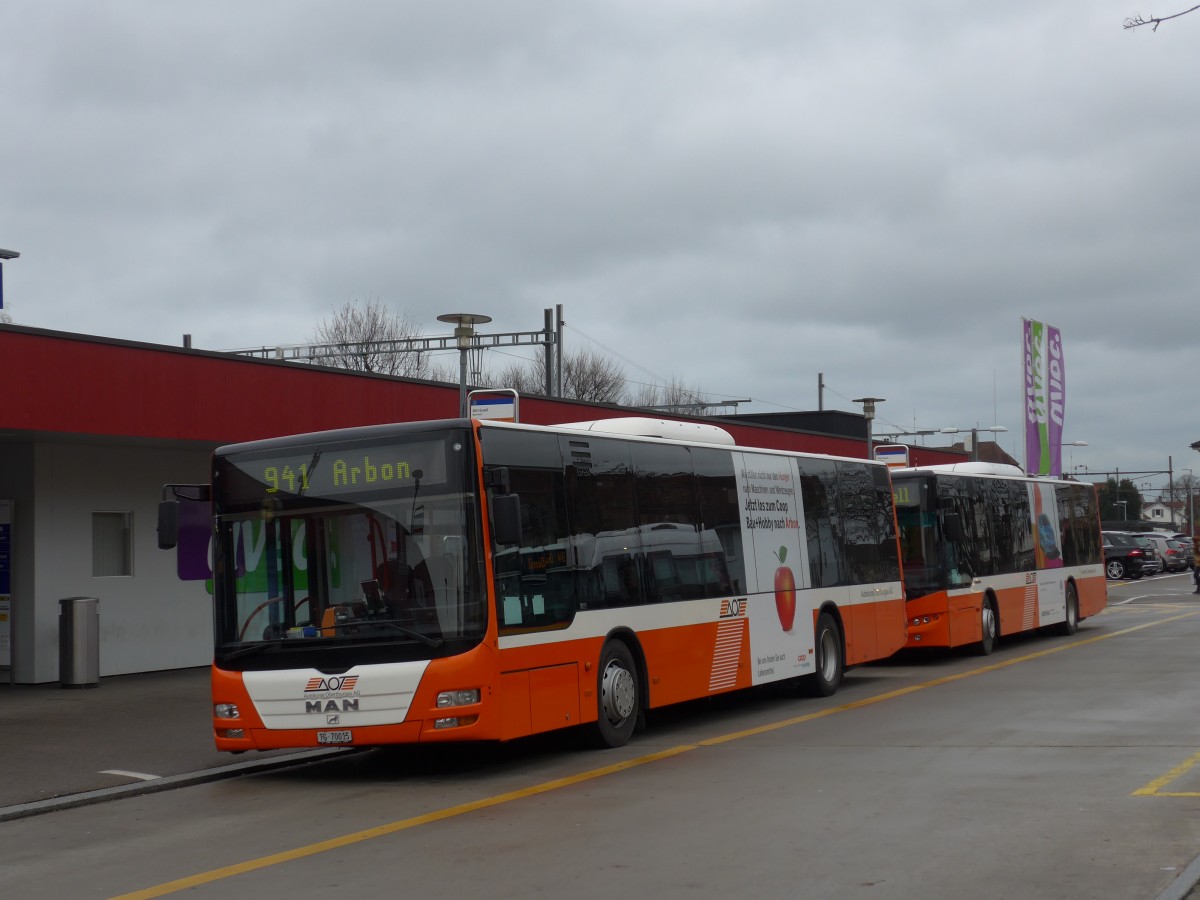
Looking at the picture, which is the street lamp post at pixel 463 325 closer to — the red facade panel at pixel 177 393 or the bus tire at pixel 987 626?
the red facade panel at pixel 177 393

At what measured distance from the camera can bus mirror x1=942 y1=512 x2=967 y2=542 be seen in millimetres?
21703

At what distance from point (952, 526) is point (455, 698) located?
12693mm

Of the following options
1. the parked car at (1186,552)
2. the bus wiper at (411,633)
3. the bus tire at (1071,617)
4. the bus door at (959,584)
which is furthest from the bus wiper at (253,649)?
the parked car at (1186,552)

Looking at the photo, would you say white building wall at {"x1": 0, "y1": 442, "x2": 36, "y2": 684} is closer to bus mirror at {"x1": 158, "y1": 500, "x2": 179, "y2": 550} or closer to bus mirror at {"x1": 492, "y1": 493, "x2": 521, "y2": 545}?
bus mirror at {"x1": 158, "y1": 500, "x2": 179, "y2": 550}

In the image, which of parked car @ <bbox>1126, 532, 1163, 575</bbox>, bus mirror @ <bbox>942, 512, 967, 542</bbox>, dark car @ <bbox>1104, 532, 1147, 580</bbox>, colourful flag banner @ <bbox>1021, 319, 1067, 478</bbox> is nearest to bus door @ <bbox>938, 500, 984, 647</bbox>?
bus mirror @ <bbox>942, 512, 967, 542</bbox>

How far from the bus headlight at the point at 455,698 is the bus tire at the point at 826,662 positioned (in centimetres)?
691

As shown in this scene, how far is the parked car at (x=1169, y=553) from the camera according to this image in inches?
2443

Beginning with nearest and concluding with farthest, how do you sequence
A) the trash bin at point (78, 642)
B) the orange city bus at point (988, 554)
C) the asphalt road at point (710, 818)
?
1. the asphalt road at point (710, 818)
2. the trash bin at point (78, 642)
3. the orange city bus at point (988, 554)

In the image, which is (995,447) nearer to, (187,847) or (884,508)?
(884,508)

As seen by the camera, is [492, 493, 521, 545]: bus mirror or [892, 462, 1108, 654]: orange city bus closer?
[492, 493, 521, 545]: bus mirror

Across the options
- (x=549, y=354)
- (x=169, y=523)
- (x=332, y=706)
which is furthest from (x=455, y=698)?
(x=549, y=354)

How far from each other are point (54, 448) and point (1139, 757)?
1438 cm

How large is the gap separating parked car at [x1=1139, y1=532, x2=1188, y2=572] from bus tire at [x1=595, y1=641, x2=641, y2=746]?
174 ft

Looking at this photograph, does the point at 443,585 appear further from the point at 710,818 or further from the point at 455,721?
the point at 710,818
